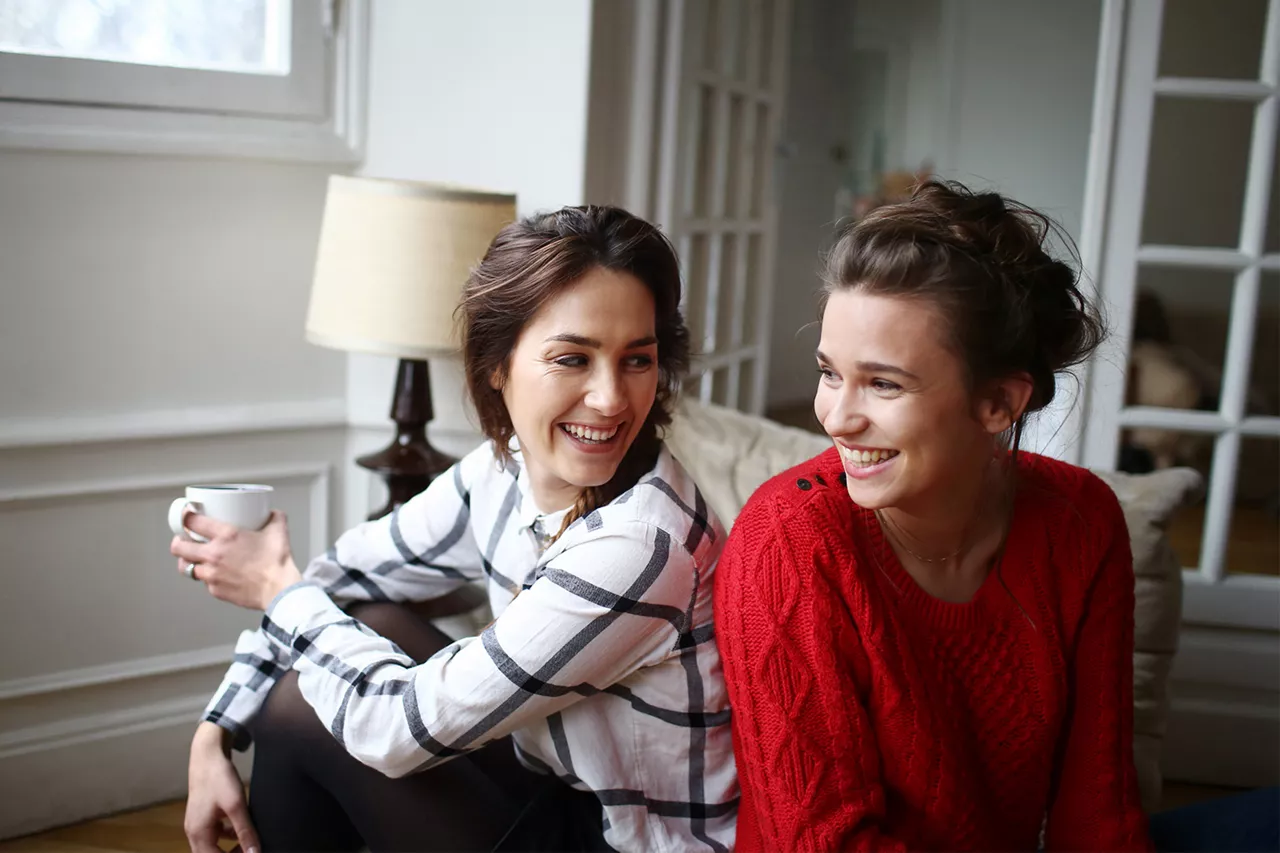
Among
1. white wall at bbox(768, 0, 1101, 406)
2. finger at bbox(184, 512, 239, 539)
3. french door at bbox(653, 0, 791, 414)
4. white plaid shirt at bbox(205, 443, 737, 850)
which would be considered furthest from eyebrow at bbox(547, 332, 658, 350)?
white wall at bbox(768, 0, 1101, 406)

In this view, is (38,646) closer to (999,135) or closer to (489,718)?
(489,718)

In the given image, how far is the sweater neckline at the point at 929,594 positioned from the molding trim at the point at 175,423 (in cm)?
142

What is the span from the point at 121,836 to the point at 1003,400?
1.79 meters

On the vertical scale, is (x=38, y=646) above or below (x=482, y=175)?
below

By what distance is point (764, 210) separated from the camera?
3.25 metres

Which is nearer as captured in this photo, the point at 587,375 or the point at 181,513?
the point at 587,375

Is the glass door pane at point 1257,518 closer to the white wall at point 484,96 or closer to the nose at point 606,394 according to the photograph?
the white wall at point 484,96

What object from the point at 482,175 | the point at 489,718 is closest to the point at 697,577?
the point at 489,718

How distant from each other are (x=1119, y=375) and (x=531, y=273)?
160 centimetres

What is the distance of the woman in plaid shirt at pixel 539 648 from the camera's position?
1.30 meters

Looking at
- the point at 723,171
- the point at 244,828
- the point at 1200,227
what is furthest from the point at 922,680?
the point at 1200,227

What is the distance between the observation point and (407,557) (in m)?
1.67

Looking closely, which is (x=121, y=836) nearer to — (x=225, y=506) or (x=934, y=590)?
(x=225, y=506)

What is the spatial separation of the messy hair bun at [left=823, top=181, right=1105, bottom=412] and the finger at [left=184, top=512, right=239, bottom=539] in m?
0.82
